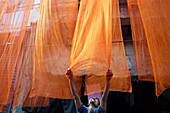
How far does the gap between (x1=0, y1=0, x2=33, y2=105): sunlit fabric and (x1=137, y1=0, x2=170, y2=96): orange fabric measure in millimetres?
1750

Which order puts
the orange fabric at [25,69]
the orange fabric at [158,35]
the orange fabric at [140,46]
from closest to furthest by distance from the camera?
the orange fabric at [158,35], the orange fabric at [140,46], the orange fabric at [25,69]

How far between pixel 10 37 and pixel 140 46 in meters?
1.85

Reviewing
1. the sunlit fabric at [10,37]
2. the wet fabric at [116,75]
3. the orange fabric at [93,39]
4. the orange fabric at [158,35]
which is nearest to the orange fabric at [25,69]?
the sunlit fabric at [10,37]

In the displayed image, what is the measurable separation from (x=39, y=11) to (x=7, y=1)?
2.12 feet

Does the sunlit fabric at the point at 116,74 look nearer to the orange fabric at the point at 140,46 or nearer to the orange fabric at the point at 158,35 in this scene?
the orange fabric at the point at 140,46

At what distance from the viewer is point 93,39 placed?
8.21ft

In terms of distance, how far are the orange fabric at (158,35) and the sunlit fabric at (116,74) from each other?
35 centimetres

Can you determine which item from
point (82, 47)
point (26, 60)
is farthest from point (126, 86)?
point (26, 60)

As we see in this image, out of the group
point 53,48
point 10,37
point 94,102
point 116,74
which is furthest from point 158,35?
point 10,37

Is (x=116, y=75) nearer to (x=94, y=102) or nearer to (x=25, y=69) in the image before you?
(x=94, y=102)

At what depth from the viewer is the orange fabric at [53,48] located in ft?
8.27

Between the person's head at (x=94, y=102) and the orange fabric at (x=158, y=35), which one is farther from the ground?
the orange fabric at (x=158, y=35)

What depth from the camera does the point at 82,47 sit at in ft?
8.24

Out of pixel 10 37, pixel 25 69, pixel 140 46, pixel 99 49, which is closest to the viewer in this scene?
pixel 99 49
